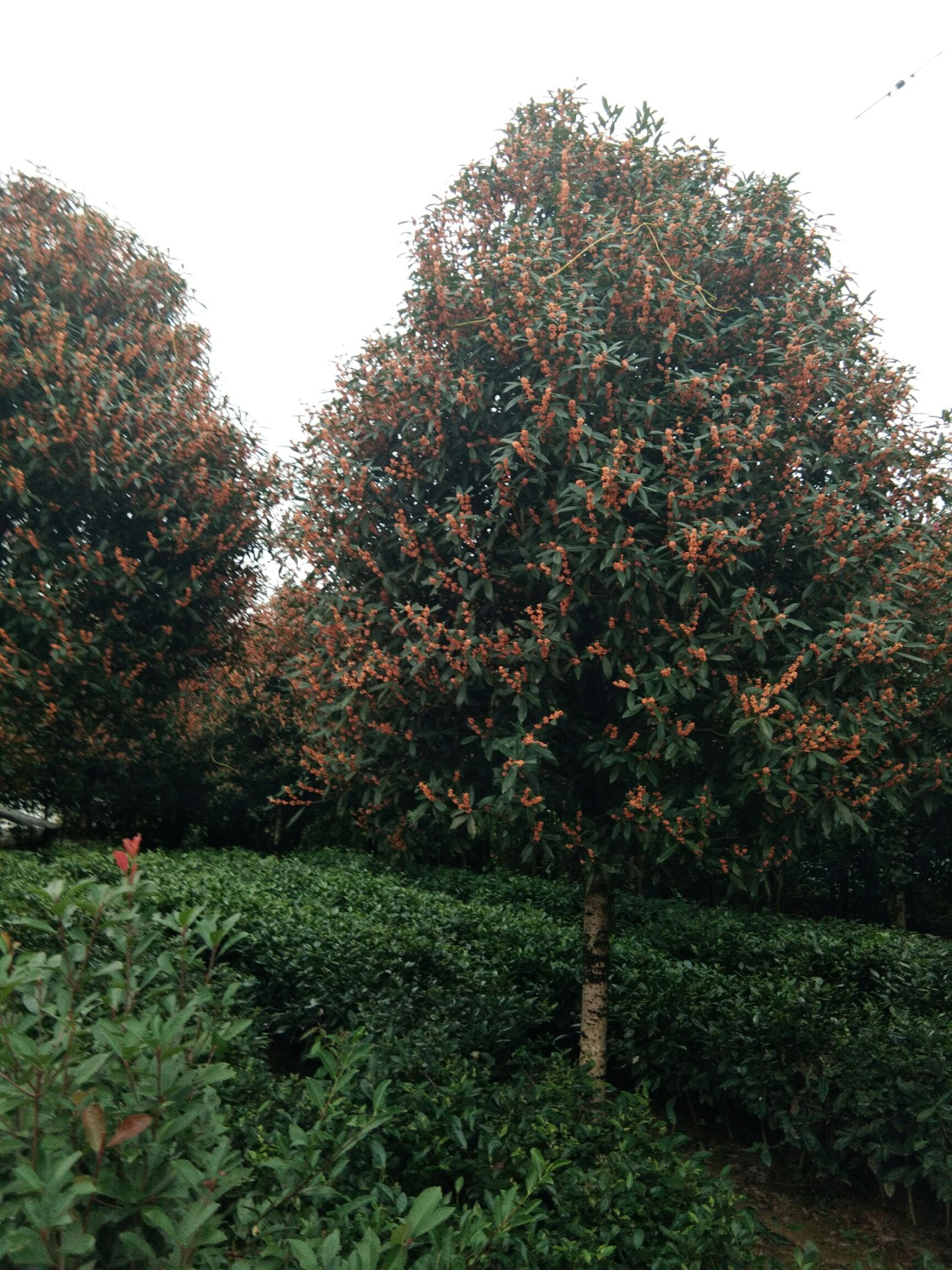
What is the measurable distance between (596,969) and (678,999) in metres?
0.96

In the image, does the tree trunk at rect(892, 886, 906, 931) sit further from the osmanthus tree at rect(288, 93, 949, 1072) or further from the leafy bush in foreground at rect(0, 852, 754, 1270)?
the leafy bush in foreground at rect(0, 852, 754, 1270)

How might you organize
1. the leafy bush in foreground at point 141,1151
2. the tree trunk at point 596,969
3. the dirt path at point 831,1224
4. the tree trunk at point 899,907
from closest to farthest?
the leafy bush in foreground at point 141,1151 → the dirt path at point 831,1224 → the tree trunk at point 596,969 → the tree trunk at point 899,907

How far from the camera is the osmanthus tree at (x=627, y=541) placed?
160 inches

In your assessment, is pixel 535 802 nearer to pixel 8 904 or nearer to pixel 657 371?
pixel 657 371

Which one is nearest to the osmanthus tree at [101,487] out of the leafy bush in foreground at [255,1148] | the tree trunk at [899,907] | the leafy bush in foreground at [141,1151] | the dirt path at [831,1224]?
the leafy bush in foreground at [255,1148]

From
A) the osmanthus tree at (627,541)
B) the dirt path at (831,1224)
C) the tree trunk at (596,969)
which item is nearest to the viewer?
the osmanthus tree at (627,541)

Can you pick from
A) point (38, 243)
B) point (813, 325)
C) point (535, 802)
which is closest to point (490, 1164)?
point (535, 802)

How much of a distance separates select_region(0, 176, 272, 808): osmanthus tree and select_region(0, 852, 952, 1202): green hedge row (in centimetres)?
164

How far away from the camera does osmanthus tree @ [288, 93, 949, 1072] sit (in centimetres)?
406

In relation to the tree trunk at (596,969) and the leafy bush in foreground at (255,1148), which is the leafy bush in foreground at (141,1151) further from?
the tree trunk at (596,969)

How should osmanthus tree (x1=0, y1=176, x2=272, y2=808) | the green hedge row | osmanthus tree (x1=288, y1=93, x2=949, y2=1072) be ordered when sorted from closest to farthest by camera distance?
osmanthus tree (x1=288, y1=93, x2=949, y2=1072) → the green hedge row → osmanthus tree (x1=0, y1=176, x2=272, y2=808)

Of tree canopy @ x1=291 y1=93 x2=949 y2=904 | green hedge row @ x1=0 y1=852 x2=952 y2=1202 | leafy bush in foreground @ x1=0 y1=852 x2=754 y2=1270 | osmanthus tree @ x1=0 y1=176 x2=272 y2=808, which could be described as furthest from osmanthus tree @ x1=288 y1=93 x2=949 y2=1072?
osmanthus tree @ x1=0 y1=176 x2=272 y2=808

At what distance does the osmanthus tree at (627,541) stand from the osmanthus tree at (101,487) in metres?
3.13

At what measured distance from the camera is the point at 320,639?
4.97 meters
